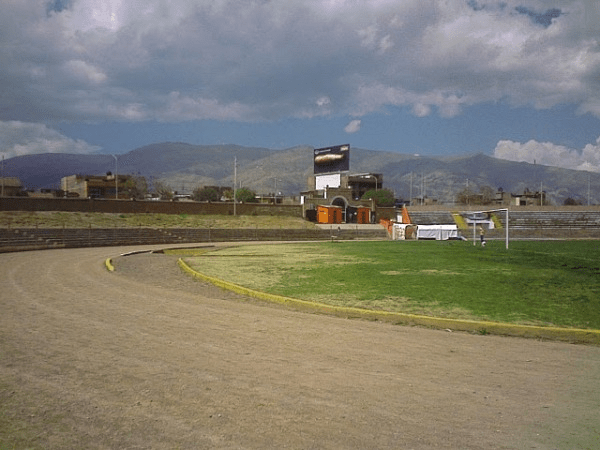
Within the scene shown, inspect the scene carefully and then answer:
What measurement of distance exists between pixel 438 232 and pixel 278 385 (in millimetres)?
47901

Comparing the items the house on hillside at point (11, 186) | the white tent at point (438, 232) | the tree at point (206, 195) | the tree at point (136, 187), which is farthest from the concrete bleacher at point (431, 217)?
the house on hillside at point (11, 186)

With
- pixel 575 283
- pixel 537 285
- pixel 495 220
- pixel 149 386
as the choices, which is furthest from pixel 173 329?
pixel 495 220

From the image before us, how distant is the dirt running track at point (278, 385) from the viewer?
4.45 meters

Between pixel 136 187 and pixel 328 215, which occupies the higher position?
pixel 136 187

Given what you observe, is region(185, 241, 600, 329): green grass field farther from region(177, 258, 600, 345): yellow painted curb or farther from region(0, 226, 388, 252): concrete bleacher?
region(0, 226, 388, 252): concrete bleacher

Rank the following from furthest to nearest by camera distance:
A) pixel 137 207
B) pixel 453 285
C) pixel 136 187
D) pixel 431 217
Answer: pixel 136 187 < pixel 431 217 < pixel 137 207 < pixel 453 285

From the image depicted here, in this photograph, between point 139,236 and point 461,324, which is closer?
point 461,324

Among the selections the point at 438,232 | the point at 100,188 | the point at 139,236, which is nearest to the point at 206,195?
the point at 100,188

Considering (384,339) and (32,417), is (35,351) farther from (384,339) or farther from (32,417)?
(384,339)

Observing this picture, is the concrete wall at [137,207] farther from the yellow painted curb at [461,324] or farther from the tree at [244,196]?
the yellow painted curb at [461,324]

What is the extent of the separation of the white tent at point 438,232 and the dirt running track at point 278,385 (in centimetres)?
4297

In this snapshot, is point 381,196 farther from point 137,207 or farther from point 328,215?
point 137,207

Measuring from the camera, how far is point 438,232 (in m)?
51.4

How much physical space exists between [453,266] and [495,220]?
45.0 m
